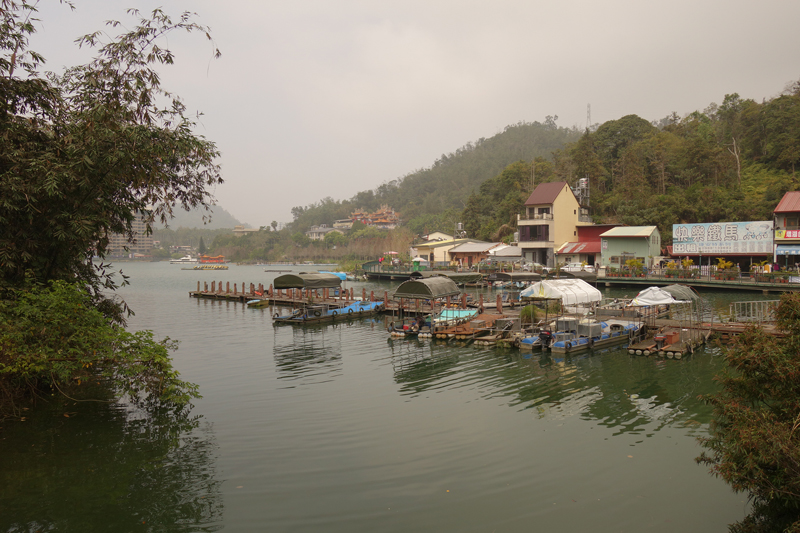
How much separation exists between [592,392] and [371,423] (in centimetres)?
719

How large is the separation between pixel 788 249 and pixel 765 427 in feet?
148

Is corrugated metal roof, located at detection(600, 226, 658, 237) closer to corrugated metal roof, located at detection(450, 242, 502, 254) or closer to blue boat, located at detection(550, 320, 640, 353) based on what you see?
corrugated metal roof, located at detection(450, 242, 502, 254)

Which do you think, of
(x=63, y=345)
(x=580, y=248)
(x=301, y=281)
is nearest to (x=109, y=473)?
(x=63, y=345)

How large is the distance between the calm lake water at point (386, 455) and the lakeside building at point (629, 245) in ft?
120

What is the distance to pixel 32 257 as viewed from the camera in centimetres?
1274

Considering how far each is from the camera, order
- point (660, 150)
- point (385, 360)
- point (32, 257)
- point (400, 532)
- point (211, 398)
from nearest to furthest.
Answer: point (400, 532), point (32, 257), point (211, 398), point (385, 360), point (660, 150)

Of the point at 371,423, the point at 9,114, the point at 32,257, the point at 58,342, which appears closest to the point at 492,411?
the point at 371,423

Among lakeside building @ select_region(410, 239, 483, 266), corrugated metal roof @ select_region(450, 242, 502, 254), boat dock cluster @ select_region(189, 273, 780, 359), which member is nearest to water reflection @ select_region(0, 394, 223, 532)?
boat dock cluster @ select_region(189, 273, 780, 359)

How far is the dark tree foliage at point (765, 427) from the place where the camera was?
20.6 feet

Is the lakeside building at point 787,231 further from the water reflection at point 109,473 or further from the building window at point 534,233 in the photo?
the water reflection at point 109,473

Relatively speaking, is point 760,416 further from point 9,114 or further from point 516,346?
point 9,114

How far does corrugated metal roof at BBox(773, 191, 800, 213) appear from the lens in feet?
134

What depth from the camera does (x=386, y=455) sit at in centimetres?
1084

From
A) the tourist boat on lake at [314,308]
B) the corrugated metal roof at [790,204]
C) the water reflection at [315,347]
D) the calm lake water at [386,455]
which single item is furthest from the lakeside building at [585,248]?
the calm lake water at [386,455]
